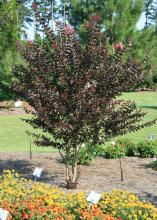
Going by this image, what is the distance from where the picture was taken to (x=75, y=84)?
24.6 ft

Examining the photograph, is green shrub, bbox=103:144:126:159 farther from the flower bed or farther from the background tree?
the background tree

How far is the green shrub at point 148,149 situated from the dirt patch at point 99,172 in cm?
28

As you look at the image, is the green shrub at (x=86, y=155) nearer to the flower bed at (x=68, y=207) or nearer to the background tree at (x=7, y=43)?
the flower bed at (x=68, y=207)

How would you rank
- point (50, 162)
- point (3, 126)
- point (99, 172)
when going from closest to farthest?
1. point (99, 172)
2. point (50, 162)
3. point (3, 126)

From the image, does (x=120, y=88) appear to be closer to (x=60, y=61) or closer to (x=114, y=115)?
(x=114, y=115)

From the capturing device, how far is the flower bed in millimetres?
5133

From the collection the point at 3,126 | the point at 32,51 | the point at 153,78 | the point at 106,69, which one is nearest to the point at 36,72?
the point at 32,51

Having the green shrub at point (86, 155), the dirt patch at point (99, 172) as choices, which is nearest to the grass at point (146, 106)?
the dirt patch at point (99, 172)

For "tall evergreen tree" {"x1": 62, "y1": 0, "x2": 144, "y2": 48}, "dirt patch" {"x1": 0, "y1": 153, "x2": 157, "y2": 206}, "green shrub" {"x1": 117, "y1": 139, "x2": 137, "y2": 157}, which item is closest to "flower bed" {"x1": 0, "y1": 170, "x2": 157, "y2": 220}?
"dirt patch" {"x1": 0, "y1": 153, "x2": 157, "y2": 206}

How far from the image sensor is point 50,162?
1055 cm

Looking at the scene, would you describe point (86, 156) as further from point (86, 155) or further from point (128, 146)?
point (128, 146)

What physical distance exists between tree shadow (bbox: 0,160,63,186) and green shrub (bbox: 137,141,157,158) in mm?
2898

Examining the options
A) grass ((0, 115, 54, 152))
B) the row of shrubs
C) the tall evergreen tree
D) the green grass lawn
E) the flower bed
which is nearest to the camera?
the flower bed

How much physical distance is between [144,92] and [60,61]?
94.8 ft
